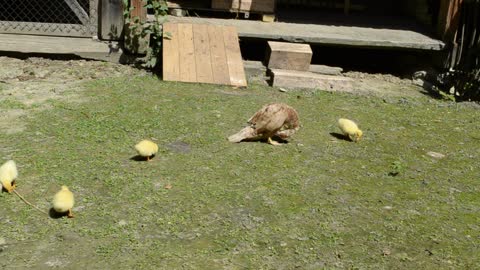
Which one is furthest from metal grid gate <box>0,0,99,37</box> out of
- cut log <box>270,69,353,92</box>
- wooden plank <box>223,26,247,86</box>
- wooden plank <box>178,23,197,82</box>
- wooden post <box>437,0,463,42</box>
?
wooden post <box>437,0,463,42</box>

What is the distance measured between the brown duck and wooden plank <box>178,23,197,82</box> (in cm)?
193

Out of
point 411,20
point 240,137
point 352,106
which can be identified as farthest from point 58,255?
point 411,20

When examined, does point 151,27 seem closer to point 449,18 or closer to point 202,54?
point 202,54

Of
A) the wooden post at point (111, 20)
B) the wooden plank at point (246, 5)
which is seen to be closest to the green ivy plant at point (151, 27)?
the wooden post at point (111, 20)

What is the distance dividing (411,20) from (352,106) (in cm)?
377

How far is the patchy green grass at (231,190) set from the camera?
373 cm

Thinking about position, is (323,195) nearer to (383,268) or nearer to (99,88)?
(383,268)

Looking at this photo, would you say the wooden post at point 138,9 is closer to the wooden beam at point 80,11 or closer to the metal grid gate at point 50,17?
the metal grid gate at point 50,17

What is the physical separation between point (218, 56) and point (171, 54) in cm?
55

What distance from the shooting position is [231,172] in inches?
191

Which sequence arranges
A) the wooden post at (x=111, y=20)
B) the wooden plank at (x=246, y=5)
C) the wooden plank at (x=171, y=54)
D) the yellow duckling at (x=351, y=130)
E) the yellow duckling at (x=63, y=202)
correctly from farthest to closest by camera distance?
1. the wooden plank at (x=246, y=5)
2. the wooden post at (x=111, y=20)
3. the wooden plank at (x=171, y=54)
4. the yellow duckling at (x=351, y=130)
5. the yellow duckling at (x=63, y=202)

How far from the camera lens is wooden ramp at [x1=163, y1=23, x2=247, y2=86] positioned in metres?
7.32

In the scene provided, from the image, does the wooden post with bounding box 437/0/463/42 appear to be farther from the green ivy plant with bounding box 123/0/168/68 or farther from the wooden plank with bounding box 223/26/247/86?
the green ivy plant with bounding box 123/0/168/68

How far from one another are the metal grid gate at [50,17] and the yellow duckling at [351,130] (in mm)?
3707
